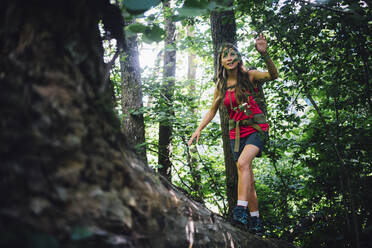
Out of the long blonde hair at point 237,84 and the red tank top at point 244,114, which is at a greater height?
the long blonde hair at point 237,84

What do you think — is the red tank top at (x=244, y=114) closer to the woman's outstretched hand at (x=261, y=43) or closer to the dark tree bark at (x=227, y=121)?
the woman's outstretched hand at (x=261, y=43)

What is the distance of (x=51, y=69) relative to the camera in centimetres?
74

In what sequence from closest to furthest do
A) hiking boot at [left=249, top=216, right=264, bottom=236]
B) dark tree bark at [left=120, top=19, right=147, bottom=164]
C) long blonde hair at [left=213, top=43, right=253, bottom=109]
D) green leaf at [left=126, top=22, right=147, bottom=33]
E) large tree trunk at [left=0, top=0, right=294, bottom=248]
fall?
large tree trunk at [left=0, top=0, right=294, bottom=248] < green leaf at [left=126, top=22, right=147, bottom=33] < hiking boot at [left=249, top=216, right=264, bottom=236] < long blonde hair at [left=213, top=43, right=253, bottom=109] < dark tree bark at [left=120, top=19, right=147, bottom=164]

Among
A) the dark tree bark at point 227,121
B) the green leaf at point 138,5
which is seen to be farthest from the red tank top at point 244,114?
the green leaf at point 138,5

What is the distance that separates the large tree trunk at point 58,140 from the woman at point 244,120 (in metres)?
1.89

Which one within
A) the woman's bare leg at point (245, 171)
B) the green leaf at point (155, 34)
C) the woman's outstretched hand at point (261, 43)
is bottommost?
the woman's bare leg at point (245, 171)

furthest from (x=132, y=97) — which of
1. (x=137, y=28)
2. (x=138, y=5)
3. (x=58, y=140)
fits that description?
(x=58, y=140)

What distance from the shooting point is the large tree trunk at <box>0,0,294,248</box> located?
63 cm

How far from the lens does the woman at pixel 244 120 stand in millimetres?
2613

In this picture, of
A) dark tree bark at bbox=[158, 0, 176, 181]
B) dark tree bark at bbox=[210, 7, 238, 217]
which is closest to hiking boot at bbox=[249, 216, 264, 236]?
dark tree bark at bbox=[210, 7, 238, 217]

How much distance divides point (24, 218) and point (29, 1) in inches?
26.2

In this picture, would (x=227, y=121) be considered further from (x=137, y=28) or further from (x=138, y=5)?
(x=138, y=5)

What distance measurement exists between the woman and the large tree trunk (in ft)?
6.20

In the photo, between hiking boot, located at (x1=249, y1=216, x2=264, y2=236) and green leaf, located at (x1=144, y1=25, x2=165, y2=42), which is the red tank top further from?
green leaf, located at (x1=144, y1=25, x2=165, y2=42)
